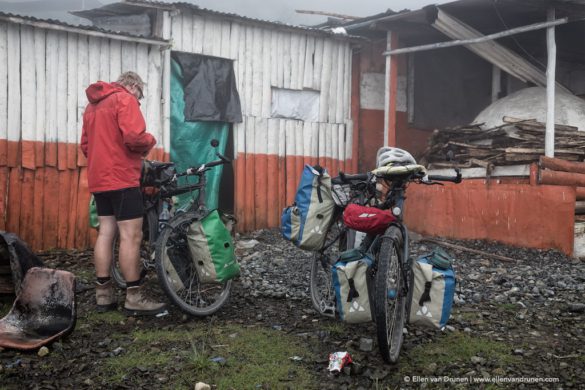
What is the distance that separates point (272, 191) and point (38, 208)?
166 inches

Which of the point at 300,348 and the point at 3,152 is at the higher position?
the point at 3,152

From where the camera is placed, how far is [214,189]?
375 inches

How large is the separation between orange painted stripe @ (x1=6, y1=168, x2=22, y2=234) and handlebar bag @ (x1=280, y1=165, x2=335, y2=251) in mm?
5280

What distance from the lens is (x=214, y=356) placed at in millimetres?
3740

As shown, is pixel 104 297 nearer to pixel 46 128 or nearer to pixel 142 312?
pixel 142 312

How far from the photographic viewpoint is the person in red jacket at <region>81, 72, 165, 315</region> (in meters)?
4.31

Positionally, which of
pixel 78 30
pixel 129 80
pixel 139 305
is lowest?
pixel 139 305

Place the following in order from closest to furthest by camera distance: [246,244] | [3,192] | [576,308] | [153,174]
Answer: [153,174], [576,308], [3,192], [246,244]

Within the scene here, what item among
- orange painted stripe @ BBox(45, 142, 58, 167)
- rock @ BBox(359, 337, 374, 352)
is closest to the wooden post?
rock @ BBox(359, 337, 374, 352)

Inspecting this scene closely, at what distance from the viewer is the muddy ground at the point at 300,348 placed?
3357mm

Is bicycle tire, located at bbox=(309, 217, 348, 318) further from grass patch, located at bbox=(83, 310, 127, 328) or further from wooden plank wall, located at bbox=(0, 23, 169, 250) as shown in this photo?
wooden plank wall, located at bbox=(0, 23, 169, 250)

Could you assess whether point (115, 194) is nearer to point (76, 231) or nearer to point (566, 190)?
point (76, 231)

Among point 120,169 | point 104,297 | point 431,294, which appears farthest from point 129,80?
point 431,294

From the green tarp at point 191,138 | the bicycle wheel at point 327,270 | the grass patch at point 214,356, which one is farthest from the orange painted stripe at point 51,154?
the bicycle wheel at point 327,270
